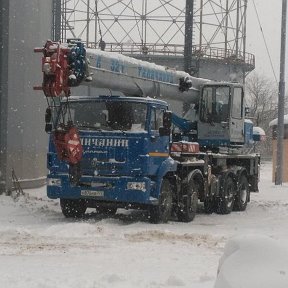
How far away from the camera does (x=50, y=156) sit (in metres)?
13.3

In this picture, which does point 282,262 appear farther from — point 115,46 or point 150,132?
point 115,46

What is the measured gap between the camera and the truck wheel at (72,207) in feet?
45.6

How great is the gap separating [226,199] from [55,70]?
720 centimetres

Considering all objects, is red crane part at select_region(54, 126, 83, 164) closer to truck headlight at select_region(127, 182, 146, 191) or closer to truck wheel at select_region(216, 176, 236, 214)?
truck headlight at select_region(127, 182, 146, 191)

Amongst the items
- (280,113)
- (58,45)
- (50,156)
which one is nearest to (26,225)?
(50,156)

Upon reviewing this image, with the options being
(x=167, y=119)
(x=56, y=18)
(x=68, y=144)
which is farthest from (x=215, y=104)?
(x=56, y=18)

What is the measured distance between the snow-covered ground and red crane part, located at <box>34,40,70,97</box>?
8.46 feet

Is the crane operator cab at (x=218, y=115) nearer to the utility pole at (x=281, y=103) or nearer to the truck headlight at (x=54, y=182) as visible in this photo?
the truck headlight at (x=54, y=182)

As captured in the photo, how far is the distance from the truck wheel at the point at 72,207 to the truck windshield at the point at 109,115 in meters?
1.77

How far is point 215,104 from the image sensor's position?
685 inches

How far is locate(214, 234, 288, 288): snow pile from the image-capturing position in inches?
163

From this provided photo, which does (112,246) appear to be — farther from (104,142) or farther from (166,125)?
(166,125)

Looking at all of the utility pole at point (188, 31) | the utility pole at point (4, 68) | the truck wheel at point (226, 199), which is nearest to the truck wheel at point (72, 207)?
the utility pole at point (4, 68)

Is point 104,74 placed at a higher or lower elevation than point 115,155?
higher
